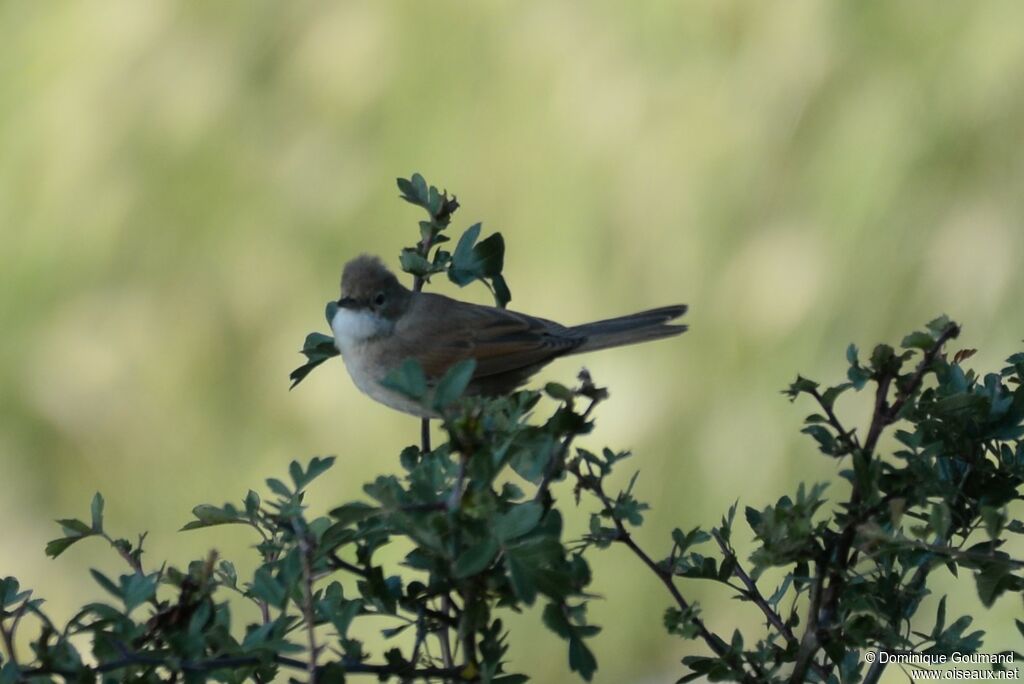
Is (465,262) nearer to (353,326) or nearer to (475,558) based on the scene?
(475,558)

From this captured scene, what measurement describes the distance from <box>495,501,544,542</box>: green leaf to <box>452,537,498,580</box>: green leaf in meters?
0.01

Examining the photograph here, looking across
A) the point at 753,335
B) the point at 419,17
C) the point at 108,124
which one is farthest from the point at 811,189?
the point at 108,124

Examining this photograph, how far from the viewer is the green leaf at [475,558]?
1.36 meters

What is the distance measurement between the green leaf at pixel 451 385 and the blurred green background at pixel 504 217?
3161mm

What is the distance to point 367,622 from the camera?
4.78 metres

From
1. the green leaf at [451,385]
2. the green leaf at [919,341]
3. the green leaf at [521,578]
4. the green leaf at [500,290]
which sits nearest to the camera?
the green leaf at [521,578]

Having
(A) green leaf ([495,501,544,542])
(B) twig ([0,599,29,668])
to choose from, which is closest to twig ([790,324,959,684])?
(A) green leaf ([495,501,544,542])

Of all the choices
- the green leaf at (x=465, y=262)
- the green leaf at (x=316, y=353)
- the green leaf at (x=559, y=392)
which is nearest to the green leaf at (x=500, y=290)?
the green leaf at (x=465, y=262)

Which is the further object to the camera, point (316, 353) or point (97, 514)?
point (316, 353)

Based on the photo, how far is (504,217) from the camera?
4.80m

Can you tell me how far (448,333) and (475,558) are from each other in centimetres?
230

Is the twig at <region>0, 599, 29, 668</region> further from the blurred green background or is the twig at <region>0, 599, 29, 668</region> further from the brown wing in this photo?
the blurred green background

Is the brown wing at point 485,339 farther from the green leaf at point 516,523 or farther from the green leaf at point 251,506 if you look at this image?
the green leaf at point 516,523

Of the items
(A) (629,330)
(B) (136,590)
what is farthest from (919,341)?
(A) (629,330)
